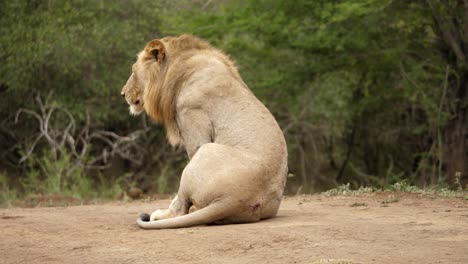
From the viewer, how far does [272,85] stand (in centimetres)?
1544

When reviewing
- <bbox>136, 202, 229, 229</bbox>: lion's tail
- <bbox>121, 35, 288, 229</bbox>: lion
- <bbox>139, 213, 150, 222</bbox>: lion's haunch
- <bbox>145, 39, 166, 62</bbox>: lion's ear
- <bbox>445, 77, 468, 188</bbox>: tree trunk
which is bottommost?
<bbox>445, 77, 468, 188</bbox>: tree trunk

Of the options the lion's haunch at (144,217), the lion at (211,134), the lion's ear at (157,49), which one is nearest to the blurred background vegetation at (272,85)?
the lion's ear at (157,49)

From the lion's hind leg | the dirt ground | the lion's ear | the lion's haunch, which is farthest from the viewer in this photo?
the lion's ear

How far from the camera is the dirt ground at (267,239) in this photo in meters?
5.38

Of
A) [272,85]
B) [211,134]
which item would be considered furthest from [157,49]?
[272,85]

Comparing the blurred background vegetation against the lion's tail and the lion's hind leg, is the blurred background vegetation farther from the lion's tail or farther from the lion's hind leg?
the lion's tail

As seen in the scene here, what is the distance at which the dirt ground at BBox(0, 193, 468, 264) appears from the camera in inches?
212

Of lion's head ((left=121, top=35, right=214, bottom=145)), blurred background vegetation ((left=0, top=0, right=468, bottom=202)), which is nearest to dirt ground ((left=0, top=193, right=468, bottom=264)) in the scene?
lion's head ((left=121, top=35, right=214, bottom=145))

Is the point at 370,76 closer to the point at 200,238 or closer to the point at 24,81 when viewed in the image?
the point at 24,81

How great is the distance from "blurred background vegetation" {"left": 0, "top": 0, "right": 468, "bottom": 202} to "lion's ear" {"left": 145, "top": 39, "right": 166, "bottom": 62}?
5.13 metres

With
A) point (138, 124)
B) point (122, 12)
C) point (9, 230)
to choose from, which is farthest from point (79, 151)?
point (9, 230)

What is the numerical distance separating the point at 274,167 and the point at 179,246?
142 centimetres

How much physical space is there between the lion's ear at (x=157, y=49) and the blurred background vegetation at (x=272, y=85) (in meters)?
5.13

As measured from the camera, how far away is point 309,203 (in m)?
8.92
